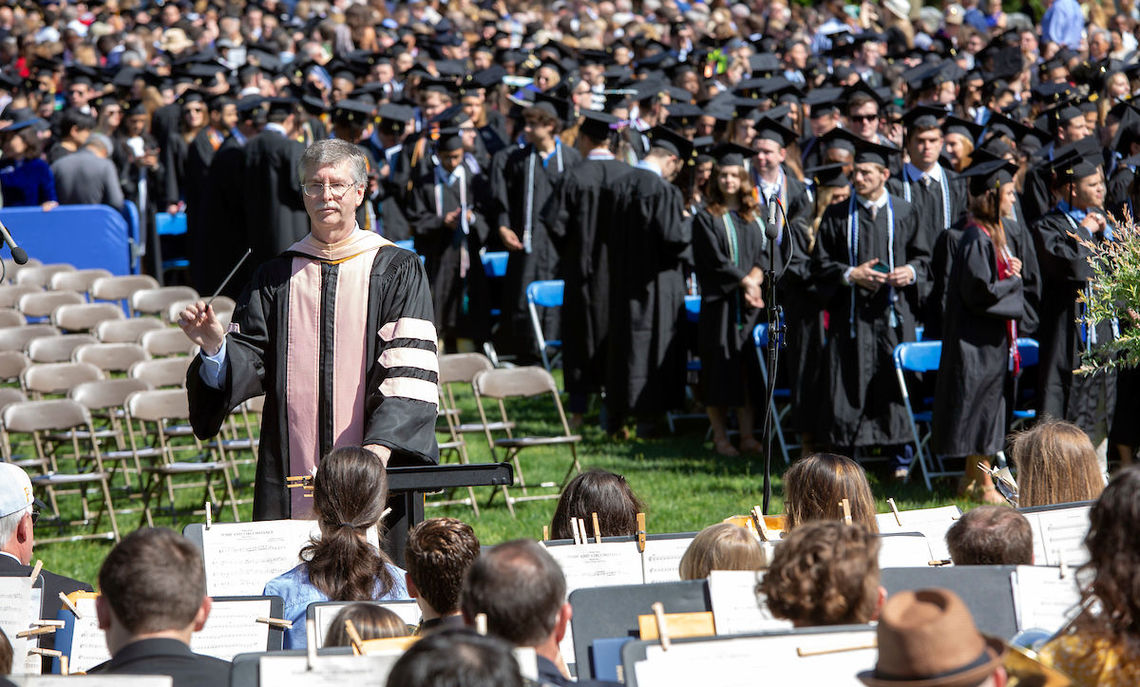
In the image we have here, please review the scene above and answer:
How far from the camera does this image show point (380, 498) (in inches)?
179

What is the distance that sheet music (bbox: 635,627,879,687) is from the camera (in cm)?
311

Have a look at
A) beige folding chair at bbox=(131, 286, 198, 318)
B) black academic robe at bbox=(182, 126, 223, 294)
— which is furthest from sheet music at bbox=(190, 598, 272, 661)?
black academic robe at bbox=(182, 126, 223, 294)

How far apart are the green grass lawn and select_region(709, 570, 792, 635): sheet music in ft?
13.1

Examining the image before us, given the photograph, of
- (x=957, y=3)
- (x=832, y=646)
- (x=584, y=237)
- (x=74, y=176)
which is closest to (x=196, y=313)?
(x=832, y=646)

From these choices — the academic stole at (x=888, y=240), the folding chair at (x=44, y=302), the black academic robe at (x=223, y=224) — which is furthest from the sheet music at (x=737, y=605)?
the black academic robe at (x=223, y=224)

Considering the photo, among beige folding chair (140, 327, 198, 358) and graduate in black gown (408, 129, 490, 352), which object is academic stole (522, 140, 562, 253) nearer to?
graduate in black gown (408, 129, 490, 352)

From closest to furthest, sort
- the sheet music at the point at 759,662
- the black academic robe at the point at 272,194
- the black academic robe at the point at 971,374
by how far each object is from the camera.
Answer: the sheet music at the point at 759,662
the black academic robe at the point at 971,374
the black academic robe at the point at 272,194

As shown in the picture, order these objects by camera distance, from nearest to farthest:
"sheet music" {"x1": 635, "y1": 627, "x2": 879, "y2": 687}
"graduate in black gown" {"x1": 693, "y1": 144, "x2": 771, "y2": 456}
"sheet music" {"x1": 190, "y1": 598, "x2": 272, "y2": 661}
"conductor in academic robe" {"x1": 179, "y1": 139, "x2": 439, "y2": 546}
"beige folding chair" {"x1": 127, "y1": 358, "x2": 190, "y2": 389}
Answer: "sheet music" {"x1": 635, "y1": 627, "x2": 879, "y2": 687} → "sheet music" {"x1": 190, "y1": 598, "x2": 272, "y2": 661} → "conductor in academic robe" {"x1": 179, "y1": 139, "x2": 439, "y2": 546} → "beige folding chair" {"x1": 127, "y1": 358, "x2": 190, "y2": 389} → "graduate in black gown" {"x1": 693, "y1": 144, "x2": 771, "y2": 456}

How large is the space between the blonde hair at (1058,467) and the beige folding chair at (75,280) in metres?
9.77

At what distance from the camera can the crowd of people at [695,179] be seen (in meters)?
8.75

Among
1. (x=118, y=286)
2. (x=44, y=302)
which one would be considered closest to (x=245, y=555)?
(x=44, y=302)

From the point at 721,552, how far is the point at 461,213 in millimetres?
9174

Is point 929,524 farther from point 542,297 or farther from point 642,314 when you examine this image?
point 542,297

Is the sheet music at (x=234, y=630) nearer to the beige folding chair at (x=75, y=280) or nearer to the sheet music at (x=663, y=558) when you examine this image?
the sheet music at (x=663, y=558)
